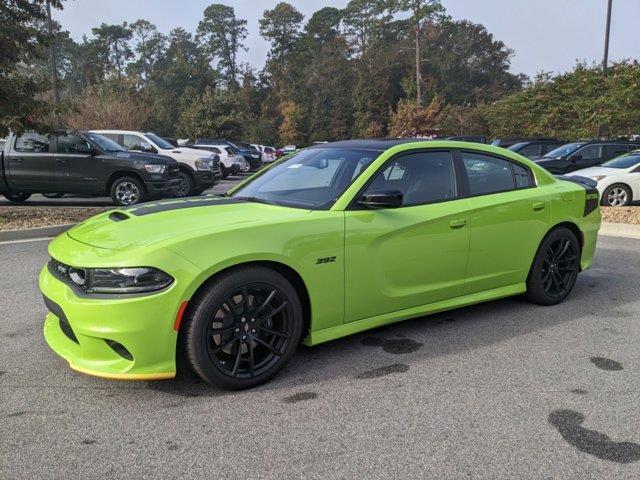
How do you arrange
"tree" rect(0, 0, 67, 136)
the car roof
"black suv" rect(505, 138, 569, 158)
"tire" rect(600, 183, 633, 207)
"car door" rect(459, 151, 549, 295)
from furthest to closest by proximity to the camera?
"black suv" rect(505, 138, 569, 158) → "tire" rect(600, 183, 633, 207) → "tree" rect(0, 0, 67, 136) → "car door" rect(459, 151, 549, 295) → the car roof

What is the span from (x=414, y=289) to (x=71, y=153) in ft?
33.6

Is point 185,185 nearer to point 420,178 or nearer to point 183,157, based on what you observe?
point 183,157

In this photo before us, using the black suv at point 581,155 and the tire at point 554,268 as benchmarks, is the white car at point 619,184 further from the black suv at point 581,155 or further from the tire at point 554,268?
the tire at point 554,268

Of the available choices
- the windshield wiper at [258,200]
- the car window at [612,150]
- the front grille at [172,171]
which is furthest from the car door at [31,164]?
the car window at [612,150]

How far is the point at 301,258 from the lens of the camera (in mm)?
3508

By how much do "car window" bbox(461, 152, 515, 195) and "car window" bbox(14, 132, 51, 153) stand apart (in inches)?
410

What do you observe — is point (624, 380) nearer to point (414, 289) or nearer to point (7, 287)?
point (414, 289)

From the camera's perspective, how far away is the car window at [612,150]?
16.6 meters

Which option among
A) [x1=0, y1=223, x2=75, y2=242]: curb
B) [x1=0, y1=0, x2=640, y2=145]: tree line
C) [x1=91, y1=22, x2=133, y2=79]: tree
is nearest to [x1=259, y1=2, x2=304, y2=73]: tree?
[x1=0, y1=0, x2=640, y2=145]: tree line

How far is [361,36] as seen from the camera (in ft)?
274

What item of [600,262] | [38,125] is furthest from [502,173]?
[38,125]

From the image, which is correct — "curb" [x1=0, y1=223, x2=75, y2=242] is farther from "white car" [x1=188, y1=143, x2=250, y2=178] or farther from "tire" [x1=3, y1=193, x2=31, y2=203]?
"white car" [x1=188, y1=143, x2=250, y2=178]

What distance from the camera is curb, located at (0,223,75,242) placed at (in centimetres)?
863

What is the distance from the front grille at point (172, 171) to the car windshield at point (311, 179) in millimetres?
8280
